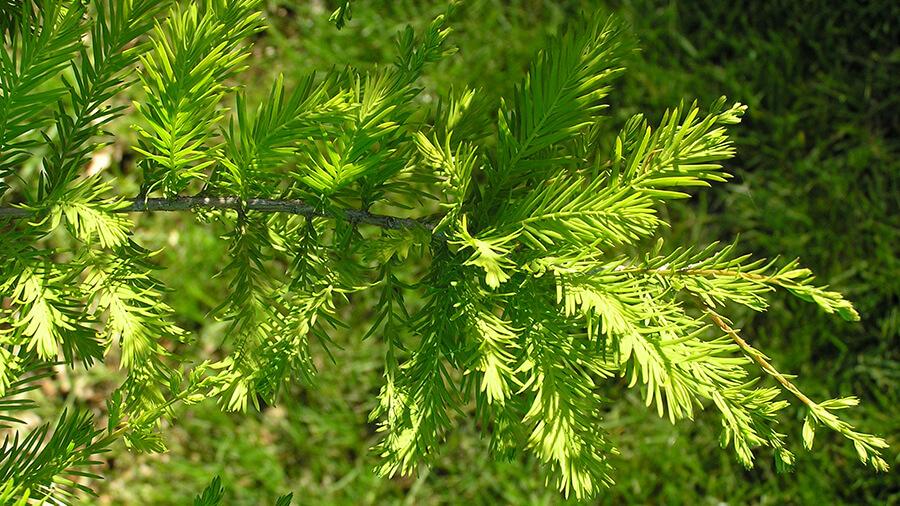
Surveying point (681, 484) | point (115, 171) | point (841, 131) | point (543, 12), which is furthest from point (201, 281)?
point (841, 131)

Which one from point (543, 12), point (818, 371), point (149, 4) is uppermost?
point (149, 4)

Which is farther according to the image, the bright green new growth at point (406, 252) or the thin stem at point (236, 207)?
the thin stem at point (236, 207)

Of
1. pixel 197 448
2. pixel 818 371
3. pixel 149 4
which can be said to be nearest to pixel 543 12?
pixel 818 371

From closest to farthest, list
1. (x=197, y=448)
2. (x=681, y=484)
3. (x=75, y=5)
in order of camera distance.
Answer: (x=75, y=5), (x=681, y=484), (x=197, y=448)

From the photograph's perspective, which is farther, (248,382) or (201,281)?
(201,281)

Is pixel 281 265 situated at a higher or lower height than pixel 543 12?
lower

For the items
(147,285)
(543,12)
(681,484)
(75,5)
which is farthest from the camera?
(543,12)

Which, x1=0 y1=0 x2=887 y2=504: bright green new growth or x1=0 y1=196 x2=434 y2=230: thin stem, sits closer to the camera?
x1=0 y1=0 x2=887 y2=504: bright green new growth

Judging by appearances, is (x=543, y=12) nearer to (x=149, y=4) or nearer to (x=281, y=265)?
(x=281, y=265)
